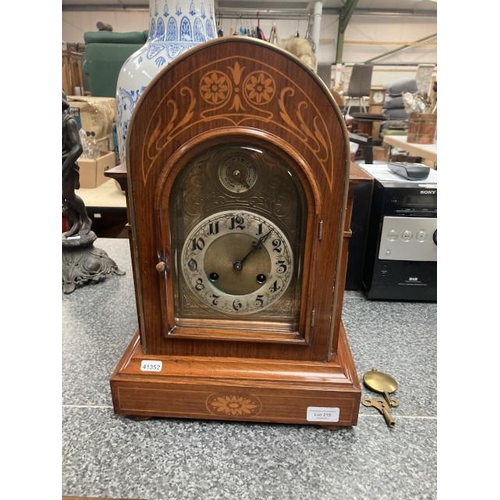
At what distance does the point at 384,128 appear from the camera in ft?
9.59

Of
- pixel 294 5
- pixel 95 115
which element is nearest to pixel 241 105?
pixel 95 115

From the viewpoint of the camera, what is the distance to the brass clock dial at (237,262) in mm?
558

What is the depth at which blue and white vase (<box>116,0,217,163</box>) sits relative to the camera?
0.76m

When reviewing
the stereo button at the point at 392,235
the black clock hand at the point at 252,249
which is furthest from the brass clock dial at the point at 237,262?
the stereo button at the point at 392,235

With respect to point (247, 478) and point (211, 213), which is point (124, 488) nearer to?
point (247, 478)

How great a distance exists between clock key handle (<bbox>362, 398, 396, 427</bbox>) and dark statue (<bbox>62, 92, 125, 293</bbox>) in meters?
0.72

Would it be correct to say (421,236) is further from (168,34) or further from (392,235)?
(168,34)

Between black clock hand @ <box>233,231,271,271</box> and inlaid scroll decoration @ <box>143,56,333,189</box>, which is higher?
inlaid scroll decoration @ <box>143,56,333,189</box>

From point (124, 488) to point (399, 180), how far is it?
0.79 metres

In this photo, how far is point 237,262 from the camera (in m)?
0.57

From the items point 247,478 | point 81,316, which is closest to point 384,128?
point 81,316

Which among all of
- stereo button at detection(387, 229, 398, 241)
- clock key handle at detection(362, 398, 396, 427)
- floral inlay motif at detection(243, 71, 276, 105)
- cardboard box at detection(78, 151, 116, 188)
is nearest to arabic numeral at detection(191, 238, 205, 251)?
floral inlay motif at detection(243, 71, 276, 105)

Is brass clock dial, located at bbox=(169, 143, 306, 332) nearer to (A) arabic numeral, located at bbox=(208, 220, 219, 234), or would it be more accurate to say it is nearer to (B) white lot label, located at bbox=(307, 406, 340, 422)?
(A) arabic numeral, located at bbox=(208, 220, 219, 234)

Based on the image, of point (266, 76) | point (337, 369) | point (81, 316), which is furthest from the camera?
point (81, 316)
